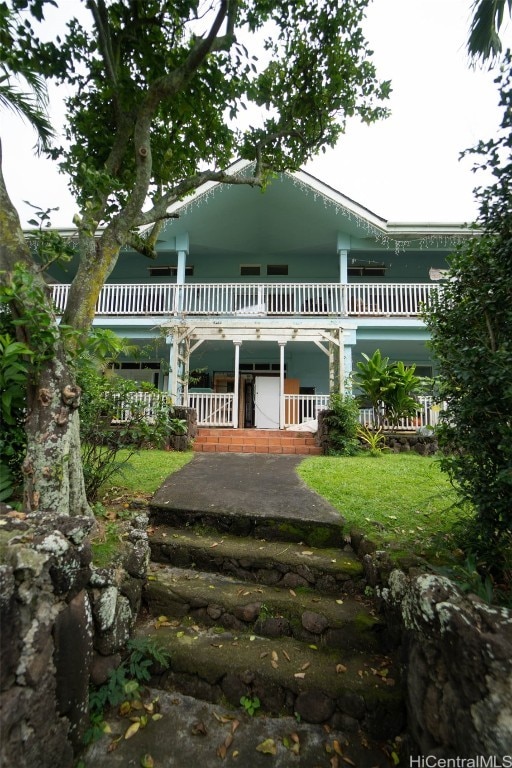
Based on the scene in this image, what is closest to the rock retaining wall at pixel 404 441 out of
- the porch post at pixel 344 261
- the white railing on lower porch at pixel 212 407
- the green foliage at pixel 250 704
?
the white railing on lower porch at pixel 212 407

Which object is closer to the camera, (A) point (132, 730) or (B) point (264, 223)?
(A) point (132, 730)

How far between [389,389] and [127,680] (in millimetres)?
7952

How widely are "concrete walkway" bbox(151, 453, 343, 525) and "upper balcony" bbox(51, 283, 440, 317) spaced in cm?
638

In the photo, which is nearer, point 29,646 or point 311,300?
point 29,646

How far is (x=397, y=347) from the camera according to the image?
42.6ft

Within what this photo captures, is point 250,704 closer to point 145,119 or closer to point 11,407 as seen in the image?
point 11,407

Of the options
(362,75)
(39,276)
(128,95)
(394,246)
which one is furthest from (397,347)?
(39,276)

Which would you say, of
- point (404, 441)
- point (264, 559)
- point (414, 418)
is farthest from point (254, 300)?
point (264, 559)

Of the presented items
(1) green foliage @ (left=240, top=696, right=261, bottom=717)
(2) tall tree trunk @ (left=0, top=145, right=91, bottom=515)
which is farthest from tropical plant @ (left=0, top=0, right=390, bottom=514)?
(1) green foliage @ (left=240, top=696, right=261, bottom=717)

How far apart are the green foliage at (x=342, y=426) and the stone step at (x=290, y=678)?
231 inches

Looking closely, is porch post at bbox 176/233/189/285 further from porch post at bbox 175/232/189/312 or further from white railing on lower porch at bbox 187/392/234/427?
white railing on lower porch at bbox 187/392/234/427

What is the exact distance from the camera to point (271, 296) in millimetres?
12172

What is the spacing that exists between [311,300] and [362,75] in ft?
24.2

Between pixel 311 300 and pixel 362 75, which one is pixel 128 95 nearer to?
pixel 362 75
